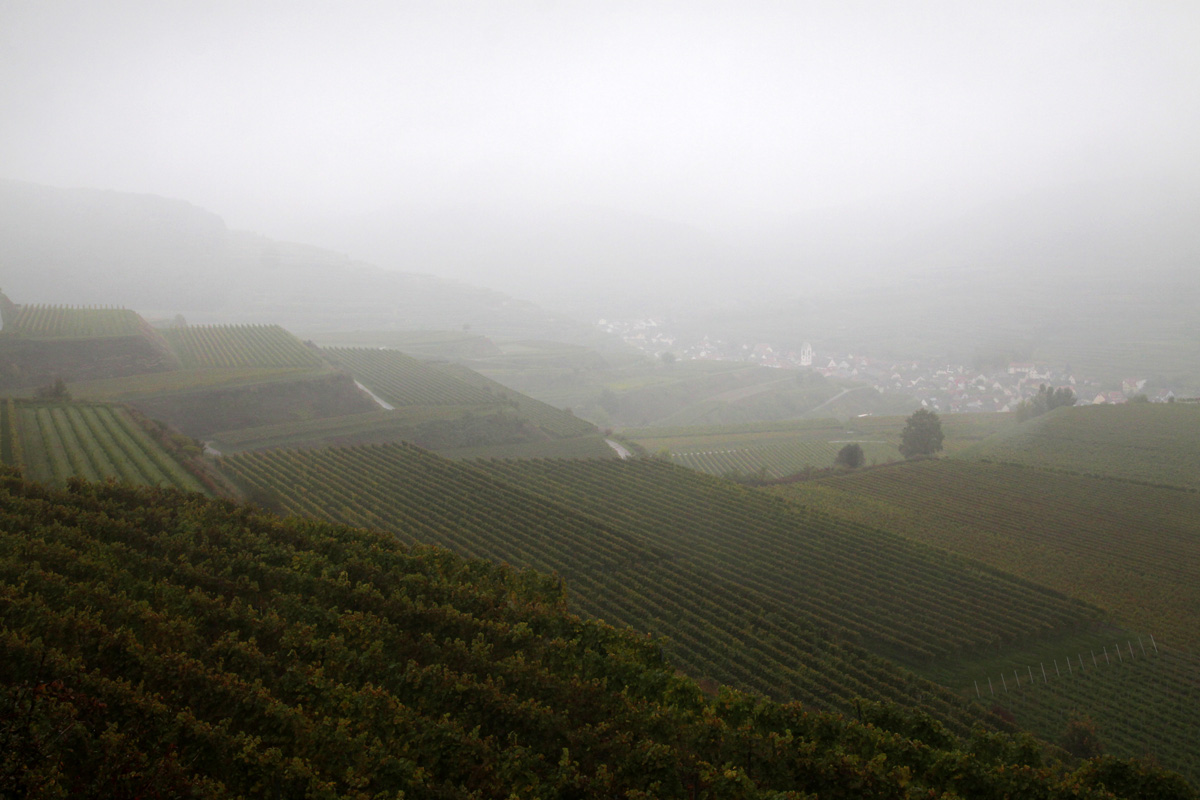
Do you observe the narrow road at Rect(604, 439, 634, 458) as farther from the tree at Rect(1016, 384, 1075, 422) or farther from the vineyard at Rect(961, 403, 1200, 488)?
the tree at Rect(1016, 384, 1075, 422)

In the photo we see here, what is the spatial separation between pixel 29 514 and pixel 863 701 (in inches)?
1271

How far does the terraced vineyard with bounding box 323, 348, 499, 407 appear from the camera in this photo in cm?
7700

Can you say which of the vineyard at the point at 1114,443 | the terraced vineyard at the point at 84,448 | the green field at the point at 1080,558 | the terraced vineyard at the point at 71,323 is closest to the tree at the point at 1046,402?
the vineyard at the point at 1114,443

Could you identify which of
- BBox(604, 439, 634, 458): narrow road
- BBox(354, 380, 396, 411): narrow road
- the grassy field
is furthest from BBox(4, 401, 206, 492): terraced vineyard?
BBox(604, 439, 634, 458): narrow road

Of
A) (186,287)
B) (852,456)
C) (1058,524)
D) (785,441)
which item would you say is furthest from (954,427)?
(186,287)

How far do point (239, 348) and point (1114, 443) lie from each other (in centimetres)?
10233

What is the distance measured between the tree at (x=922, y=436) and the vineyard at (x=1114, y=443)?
395 centimetres

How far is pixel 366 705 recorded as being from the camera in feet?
52.9

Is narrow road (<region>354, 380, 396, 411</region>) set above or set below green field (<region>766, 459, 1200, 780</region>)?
above

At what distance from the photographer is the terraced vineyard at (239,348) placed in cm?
7412

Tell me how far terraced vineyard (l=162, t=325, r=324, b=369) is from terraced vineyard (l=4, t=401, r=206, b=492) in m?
27.9

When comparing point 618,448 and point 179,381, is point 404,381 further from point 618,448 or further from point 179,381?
point 618,448

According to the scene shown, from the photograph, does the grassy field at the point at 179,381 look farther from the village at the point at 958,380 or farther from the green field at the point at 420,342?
the village at the point at 958,380

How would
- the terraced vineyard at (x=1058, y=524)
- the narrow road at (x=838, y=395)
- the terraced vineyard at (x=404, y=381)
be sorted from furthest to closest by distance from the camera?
the narrow road at (x=838, y=395), the terraced vineyard at (x=404, y=381), the terraced vineyard at (x=1058, y=524)
